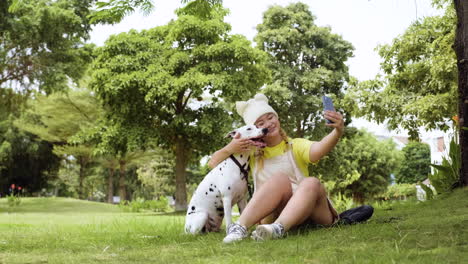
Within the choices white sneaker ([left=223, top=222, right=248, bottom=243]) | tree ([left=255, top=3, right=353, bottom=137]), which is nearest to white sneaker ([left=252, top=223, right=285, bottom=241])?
white sneaker ([left=223, top=222, right=248, bottom=243])

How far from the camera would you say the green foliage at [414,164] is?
53812 mm

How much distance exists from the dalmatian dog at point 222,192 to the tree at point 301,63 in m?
19.8

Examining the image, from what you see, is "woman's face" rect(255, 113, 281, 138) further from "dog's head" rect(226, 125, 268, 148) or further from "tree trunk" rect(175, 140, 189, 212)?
"tree trunk" rect(175, 140, 189, 212)

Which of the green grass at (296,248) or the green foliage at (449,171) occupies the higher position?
the green foliage at (449,171)

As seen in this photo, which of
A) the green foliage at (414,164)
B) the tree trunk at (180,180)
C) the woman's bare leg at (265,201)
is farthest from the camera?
the green foliage at (414,164)

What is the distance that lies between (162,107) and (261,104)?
17.0 meters

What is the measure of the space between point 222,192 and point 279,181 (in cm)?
63

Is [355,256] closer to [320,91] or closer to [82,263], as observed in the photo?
[82,263]

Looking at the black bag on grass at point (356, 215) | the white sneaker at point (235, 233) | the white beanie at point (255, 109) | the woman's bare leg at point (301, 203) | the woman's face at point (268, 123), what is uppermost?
the white beanie at point (255, 109)

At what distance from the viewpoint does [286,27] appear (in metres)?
26.0

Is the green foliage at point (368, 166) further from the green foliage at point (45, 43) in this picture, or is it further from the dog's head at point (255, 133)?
the dog's head at point (255, 133)

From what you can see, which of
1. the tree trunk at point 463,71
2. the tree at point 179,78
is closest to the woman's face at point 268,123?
the tree trunk at point 463,71

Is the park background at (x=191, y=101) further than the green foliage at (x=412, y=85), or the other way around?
the green foliage at (x=412, y=85)

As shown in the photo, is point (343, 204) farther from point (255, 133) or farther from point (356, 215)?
point (255, 133)
